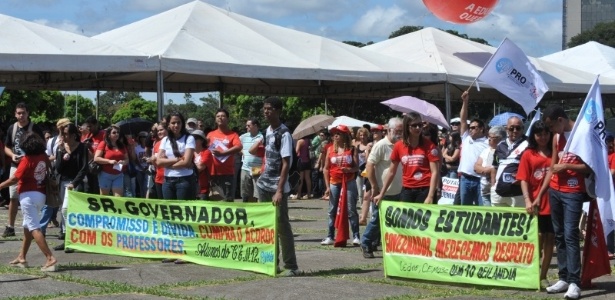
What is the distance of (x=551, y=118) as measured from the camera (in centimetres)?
930

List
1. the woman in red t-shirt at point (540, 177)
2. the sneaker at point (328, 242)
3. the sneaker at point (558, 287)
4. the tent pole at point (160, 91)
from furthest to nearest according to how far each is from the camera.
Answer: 1. the tent pole at point (160, 91)
2. the sneaker at point (328, 242)
3. the woman in red t-shirt at point (540, 177)
4. the sneaker at point (558, 287)

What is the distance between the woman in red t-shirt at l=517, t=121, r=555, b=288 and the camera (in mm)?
9594

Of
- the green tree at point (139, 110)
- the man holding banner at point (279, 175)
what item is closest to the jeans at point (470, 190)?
the man holding banner at point (279, 175)

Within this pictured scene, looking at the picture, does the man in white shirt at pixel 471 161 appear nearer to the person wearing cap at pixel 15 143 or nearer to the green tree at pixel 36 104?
the person wearing cap at pixel 15 143

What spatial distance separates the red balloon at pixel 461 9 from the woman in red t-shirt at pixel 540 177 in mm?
12287

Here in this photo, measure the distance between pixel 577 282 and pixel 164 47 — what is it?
11382 millimetres

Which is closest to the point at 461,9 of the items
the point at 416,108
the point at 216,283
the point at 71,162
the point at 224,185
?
the point at 416,108

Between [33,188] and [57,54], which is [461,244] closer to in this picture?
[33,188]

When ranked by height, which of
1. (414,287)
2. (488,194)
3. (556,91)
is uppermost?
(556,91)

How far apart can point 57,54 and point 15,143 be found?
11.6ft

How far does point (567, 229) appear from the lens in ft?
30.0

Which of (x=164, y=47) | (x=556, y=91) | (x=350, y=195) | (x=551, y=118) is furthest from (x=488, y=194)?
(x=556, y=91)

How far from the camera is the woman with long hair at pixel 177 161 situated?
11750mm

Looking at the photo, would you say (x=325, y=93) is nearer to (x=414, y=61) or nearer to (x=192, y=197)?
(x=414, y=61)
